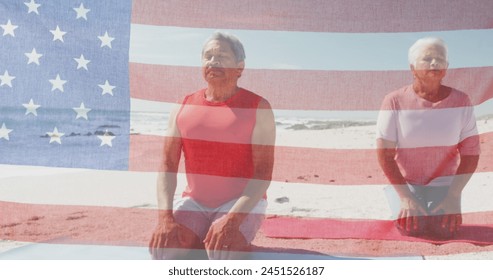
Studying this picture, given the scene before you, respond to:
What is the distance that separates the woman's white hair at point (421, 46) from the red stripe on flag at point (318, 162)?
1.62 feet

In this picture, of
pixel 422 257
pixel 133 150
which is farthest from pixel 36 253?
pixel 422 257

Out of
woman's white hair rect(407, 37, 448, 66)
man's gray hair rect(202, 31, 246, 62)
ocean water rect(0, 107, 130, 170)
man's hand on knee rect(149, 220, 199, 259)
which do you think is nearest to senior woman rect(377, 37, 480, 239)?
woman's white hair rect(407, 37, 448, 66)

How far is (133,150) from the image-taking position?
3582 millimetres

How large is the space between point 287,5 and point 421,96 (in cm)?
82

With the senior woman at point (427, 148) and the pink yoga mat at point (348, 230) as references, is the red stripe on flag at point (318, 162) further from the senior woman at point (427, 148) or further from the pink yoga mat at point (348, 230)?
the pink yoga mat at point (348, 230)

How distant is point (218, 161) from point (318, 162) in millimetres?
524

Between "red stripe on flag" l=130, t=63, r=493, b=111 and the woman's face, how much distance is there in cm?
5

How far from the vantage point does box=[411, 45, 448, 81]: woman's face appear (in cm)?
352

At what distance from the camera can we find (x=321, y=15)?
3592 millimetres

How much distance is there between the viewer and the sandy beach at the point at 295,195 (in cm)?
357

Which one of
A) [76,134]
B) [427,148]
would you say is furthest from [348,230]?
[76,134]
